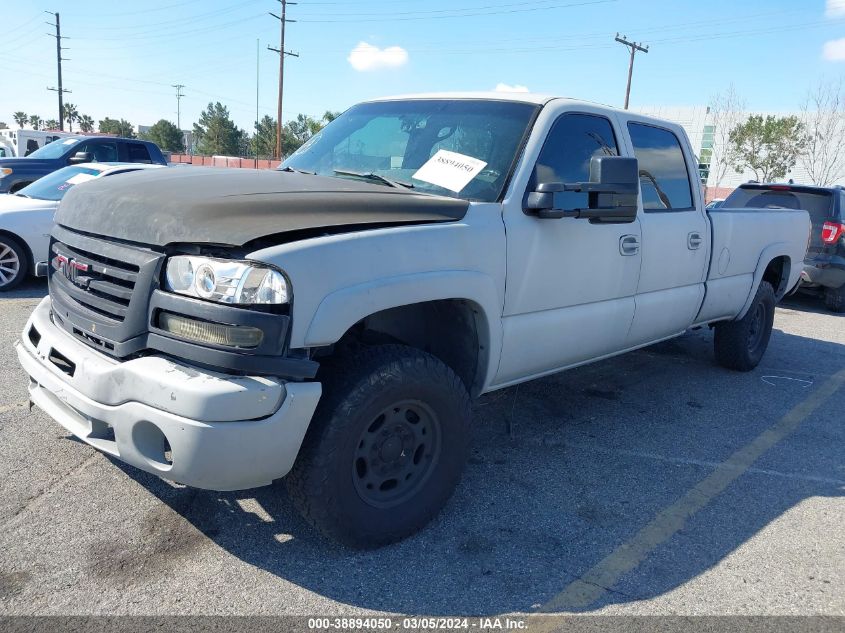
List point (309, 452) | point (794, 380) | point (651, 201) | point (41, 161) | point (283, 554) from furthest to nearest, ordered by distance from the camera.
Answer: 1. point (41, 161)
2. point (794, 380)
3. point (651, 201)
4. point (283, 554)
5. point (309, 452)

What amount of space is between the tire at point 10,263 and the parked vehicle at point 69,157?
4600 millimetres

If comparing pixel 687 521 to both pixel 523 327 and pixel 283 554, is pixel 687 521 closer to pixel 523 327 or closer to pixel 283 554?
pixel 523 327

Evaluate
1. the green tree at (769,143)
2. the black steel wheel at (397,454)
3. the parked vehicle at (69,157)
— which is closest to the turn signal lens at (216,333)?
the black steel wheel at (397,454)

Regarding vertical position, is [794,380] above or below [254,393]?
below

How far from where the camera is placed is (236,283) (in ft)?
8.00

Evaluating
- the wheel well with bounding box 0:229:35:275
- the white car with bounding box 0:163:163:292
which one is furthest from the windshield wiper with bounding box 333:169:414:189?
the wheel well with bounding box 0:229:35:275

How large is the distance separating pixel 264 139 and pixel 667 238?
7476 centimetres

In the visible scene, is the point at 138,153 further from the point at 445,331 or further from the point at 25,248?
the point at 445,331

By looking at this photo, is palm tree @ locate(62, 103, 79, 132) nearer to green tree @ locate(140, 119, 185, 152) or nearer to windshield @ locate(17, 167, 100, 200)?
green tree @ locate(140, 119, 185, 152)

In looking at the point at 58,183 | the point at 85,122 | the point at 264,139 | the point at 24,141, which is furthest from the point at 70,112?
the point at 58,183

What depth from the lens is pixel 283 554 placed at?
2.91 meters

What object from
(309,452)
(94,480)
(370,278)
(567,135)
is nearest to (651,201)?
(567,135)

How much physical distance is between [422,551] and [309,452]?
0.77 metres

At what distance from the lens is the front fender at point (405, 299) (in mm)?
2531
